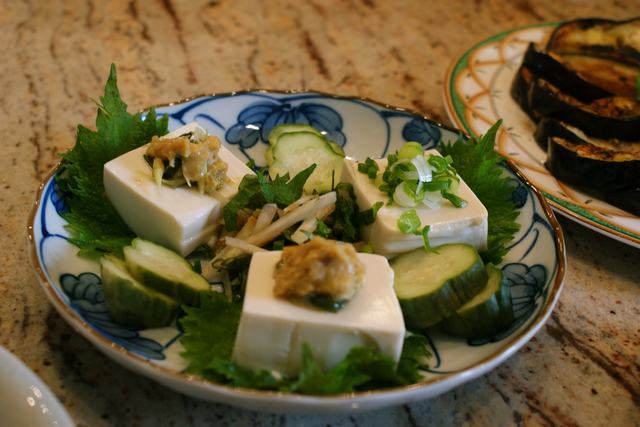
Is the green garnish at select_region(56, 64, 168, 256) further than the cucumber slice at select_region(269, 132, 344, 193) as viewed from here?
No

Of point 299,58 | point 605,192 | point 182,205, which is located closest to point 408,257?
point 182,205

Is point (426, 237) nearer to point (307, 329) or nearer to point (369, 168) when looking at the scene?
point (369, 168)

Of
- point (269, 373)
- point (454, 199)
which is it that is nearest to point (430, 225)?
point (454, 199)

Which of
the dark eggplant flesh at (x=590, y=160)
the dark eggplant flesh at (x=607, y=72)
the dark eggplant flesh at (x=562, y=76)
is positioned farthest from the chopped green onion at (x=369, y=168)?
the dark eggplant flesh at (x=607, y=72)

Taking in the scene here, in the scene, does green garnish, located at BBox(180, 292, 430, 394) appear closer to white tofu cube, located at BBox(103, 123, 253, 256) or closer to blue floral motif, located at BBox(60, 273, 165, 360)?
blue floral motif, located at BBox(60, 273, 165, 360)

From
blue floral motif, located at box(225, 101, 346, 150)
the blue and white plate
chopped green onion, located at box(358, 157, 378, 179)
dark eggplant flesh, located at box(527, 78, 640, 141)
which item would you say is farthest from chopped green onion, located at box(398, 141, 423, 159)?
dark eggplant flesh, located at box(527, 78, 640, 141)

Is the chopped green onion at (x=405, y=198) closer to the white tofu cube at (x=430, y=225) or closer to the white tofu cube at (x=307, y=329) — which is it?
the white tofu cube at (x=430, y=225)
